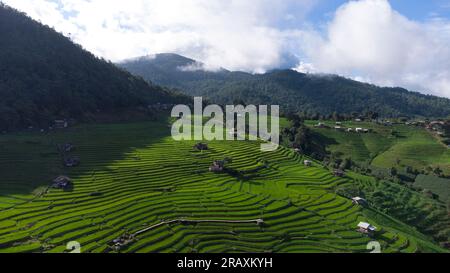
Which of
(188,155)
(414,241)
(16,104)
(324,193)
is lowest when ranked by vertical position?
(414,241)

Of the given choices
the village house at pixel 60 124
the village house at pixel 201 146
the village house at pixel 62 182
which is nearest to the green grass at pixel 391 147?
the village house at pixel 201 146

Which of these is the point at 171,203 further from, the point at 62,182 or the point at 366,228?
the point at 366,228

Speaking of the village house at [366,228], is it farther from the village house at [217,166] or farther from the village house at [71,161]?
the village house at [71,161]

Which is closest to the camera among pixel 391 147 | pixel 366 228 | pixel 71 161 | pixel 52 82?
pixel 366 228

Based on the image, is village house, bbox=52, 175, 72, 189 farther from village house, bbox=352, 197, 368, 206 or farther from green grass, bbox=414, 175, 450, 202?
green grass, bbox=414, 175, 450, 202

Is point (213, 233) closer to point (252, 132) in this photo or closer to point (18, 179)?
point (18, 179)

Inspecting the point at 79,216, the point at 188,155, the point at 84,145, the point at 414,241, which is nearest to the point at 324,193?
the point at 414,241

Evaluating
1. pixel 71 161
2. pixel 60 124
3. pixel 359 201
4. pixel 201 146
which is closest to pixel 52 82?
pixel 60 124
